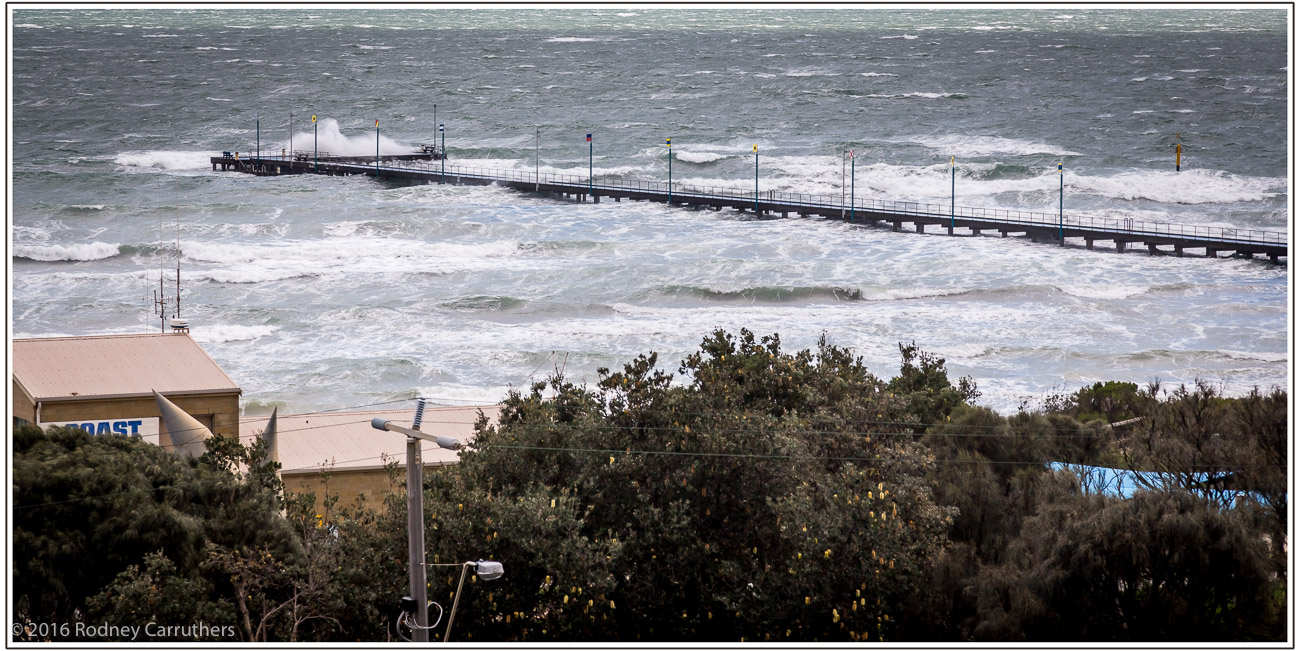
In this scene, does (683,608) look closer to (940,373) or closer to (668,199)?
(940,373)

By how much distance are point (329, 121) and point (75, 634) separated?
117019 mm

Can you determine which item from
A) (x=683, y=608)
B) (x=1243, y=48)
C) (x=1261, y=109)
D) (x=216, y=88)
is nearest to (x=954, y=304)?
(x=683, y=608)

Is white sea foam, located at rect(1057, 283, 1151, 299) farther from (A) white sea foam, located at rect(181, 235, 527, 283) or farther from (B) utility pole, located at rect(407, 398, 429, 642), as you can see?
(B) utility pole, located at rect(407, 398, 429, 642)

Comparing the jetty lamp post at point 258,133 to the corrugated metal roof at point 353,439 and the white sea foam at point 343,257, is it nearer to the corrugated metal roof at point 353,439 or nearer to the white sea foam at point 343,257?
the white sea foam at point 343,257

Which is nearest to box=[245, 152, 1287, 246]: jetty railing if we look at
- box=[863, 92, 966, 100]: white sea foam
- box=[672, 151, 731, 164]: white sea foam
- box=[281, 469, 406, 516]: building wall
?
box=[672, 151, 731, 164]: white sea foam

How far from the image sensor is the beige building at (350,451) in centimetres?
2430

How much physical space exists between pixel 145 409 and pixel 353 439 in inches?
164

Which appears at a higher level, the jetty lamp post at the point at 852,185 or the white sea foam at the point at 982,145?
the white sea foam at the point at 982,145

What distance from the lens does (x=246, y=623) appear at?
1473 cm

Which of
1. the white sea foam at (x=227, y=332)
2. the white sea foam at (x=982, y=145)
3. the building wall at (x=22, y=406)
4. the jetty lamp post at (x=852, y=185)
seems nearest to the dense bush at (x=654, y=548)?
the building wall at (x=22, y=406)

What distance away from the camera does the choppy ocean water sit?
52.5m

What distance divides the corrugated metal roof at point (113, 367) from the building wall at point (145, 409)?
0.15 meters

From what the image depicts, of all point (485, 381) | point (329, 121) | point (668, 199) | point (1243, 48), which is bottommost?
point (485, 381)

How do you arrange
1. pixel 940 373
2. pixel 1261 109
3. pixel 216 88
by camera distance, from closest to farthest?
1. pixel 940 373
2. pixel 1261 109
3. pixel 216 88
